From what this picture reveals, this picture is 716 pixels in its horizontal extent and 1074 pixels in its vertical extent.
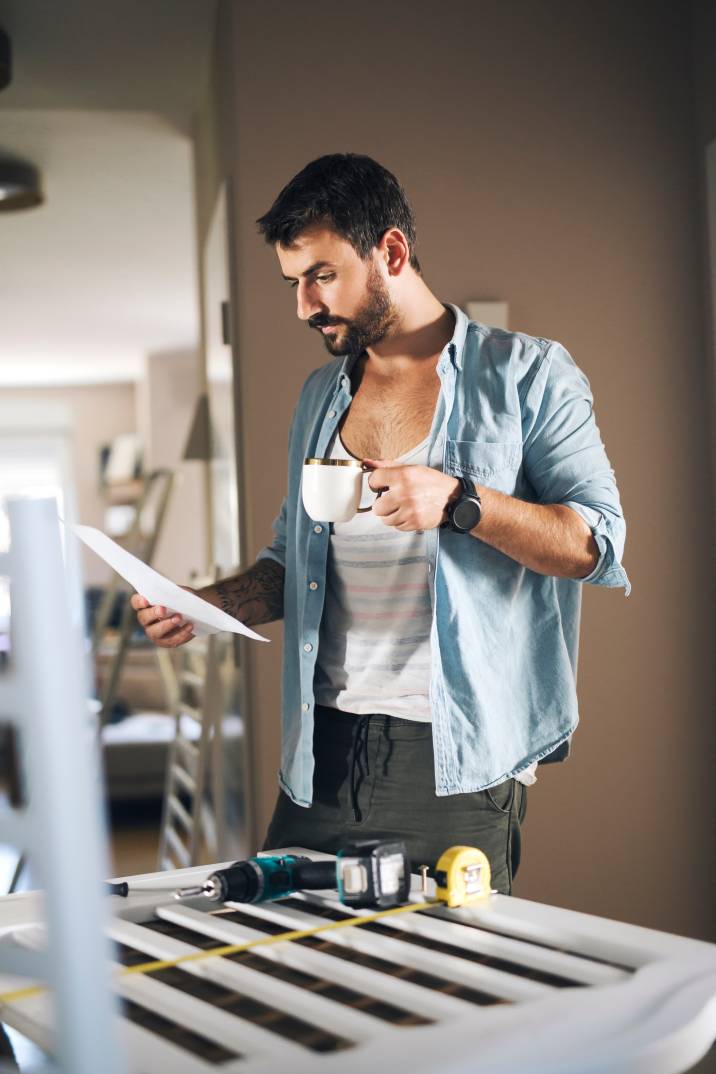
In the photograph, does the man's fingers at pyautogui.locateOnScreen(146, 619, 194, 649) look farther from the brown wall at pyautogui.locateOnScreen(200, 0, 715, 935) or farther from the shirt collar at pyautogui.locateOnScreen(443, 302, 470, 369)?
the brown wall at pyautogui.locateOnScreen(200, 0, 715, 935)

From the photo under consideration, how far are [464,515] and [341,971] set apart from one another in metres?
0.64

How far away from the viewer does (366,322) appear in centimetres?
171

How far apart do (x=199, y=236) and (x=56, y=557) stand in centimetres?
410

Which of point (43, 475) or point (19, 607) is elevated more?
point (43, 475)

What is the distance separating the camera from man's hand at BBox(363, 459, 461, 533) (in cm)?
138

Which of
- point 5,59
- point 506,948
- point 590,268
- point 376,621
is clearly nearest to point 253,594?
point 376,621

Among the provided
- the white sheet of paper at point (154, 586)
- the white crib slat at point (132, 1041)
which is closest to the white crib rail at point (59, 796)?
the white crib slat at point (132, 1041)

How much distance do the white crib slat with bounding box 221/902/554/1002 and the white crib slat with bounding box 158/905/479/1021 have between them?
1.4 inches

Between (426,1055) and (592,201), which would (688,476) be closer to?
(592,201)

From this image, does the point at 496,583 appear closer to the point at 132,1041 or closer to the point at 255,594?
the point at 255,594

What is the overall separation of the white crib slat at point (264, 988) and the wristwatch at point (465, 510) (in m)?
0.61

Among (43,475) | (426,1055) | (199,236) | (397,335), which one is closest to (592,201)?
(397,335)

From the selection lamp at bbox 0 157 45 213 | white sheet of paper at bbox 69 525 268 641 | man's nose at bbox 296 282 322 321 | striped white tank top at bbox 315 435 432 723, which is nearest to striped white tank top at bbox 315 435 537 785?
striped white tank top at bbox 315 435 432 723

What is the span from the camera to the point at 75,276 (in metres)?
6.90
